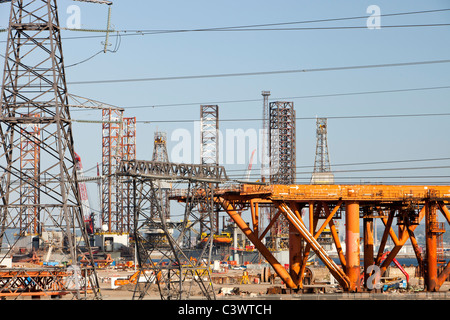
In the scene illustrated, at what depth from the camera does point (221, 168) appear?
183 ft

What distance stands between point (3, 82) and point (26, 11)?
486cm

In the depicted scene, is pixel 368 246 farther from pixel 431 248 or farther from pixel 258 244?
pixel 258 244

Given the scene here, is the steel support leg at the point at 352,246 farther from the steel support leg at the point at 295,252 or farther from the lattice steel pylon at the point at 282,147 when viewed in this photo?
the lattice steel pylon at the point at 282,147

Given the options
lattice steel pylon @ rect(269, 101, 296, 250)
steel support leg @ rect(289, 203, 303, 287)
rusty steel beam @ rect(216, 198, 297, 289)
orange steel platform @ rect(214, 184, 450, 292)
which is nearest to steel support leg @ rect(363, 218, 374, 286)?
orange steel platform @ rect(214, 184, 450, 292)

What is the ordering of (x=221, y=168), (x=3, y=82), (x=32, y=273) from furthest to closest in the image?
(x=221, y=168) → (x=32, y=273) → (x=3, y=82)

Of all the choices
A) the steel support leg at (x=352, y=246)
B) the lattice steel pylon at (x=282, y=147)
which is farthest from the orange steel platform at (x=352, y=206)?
the lattice steel pylon at (x=282, y=147)

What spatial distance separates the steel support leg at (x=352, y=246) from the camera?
193 feet

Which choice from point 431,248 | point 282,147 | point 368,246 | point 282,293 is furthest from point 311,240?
point 282,147

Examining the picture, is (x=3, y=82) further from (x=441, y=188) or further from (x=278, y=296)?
(x=441, y=188)

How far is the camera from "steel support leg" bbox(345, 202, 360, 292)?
58.8 meters

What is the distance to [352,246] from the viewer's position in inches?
2327

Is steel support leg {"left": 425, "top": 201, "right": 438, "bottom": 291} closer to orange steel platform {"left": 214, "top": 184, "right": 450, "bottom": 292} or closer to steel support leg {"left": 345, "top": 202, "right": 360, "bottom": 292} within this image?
orange steel platform {"left": 214, "top": 184, "right": 450, "bottom": 292}

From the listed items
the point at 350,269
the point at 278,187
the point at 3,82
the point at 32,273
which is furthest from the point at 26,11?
the point at 350,269
